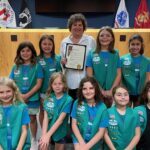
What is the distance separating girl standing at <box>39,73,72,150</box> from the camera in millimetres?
3100

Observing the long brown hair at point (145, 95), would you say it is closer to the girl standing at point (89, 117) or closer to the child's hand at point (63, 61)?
the girl standing at point (89, 117)

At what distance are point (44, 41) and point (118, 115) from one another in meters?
1.14

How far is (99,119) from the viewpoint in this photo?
2.89 m

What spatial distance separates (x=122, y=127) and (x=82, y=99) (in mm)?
443

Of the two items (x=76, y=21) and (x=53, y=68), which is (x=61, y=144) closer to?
(x=53, y=68)

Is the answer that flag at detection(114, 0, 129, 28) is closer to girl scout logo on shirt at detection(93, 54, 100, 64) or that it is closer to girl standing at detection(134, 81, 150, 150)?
girl scout logo on shirt at detection(93, 54, 100, 64)

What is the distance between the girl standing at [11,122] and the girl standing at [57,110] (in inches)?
12.7

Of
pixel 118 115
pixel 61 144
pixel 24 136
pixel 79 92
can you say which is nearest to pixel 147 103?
pixel 118 115

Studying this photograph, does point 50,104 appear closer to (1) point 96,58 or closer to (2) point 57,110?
(2) point 57,110

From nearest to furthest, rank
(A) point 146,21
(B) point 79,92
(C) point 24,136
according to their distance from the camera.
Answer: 1. (C) point 24,136
2. (B) point 79,92
3. (A) point 146,21

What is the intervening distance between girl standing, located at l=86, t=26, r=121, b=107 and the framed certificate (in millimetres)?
95

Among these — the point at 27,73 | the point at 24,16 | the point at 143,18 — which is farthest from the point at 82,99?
the point at 24,16

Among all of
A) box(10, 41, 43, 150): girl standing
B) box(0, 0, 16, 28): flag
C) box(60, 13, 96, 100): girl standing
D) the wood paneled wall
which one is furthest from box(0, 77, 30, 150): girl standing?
box(0, 0, 16, 28): flag

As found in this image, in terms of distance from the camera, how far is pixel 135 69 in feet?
11.3
